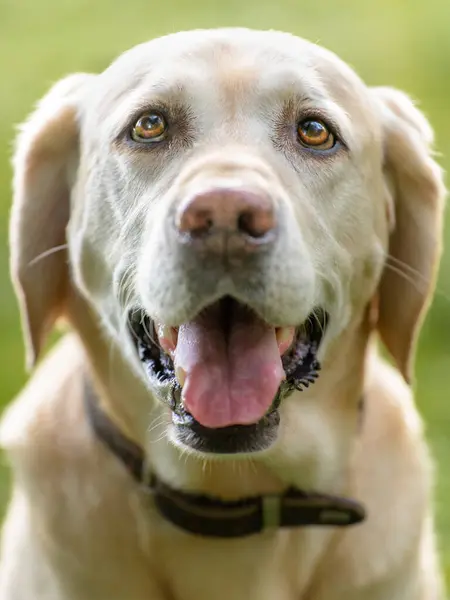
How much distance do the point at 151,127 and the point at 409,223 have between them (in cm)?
75

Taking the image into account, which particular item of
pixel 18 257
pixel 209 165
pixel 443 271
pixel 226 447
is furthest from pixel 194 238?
pixel 443 271

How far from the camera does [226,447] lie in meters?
2.74

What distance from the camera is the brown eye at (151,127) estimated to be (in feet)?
9.43

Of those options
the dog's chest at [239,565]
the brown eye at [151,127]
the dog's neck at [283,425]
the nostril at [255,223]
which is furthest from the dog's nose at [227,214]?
the dog's chest at [239,565]

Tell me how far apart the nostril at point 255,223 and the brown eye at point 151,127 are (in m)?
0.50

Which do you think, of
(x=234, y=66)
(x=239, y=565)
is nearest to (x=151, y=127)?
(x=234, y=66)

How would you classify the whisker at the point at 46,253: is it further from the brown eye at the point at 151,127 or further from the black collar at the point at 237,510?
the black collar at the point at 237,510

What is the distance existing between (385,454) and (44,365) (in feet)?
3.37

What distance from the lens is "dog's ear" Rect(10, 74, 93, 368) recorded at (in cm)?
312

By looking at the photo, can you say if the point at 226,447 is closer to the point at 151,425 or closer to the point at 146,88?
the point at 151,425

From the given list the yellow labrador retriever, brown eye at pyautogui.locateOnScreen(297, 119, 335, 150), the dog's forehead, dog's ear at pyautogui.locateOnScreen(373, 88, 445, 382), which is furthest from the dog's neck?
the dog's forehead

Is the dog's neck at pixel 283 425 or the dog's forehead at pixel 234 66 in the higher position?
the dog's forehead at pixel 234 66

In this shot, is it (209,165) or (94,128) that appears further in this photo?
(94,128)

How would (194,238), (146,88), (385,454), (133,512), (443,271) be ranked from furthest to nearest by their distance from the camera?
(443,271), (385,454), (133,512), (146,88), (194,238)
